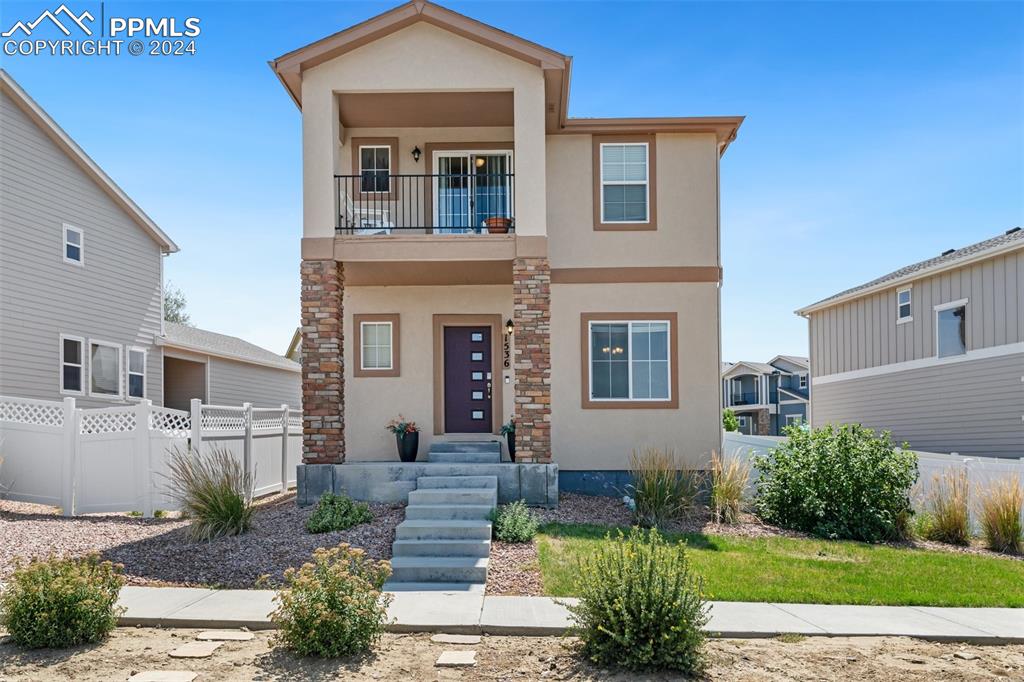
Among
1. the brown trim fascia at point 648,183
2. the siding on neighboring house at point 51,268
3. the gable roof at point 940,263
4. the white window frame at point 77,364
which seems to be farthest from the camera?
the gable roof at point 940,263

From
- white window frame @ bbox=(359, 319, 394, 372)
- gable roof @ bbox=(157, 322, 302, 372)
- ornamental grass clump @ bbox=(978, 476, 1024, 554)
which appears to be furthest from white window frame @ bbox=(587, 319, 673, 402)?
gable roof @ bbox=(157, 322, 302, 372)

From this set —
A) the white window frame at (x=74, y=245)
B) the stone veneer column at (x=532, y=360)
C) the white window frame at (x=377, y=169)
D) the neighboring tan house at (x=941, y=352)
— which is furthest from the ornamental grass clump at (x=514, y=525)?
the neighboring tan house at (x=941, y=352)

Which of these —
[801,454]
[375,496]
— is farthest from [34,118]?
[801,454]

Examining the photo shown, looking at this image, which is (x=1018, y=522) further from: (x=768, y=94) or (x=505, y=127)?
(x=505, y=127)

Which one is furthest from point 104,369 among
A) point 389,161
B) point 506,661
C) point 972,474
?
point 972,474

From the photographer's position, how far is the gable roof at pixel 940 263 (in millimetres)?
16856

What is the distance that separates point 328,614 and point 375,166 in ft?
33.1

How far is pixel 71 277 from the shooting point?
55.9ft

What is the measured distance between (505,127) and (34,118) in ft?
32.9

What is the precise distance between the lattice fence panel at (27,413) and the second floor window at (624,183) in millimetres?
9874

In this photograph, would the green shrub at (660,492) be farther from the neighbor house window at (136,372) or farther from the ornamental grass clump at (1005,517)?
the neighbor house window at (136,372)

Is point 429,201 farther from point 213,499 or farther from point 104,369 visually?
point 104,369

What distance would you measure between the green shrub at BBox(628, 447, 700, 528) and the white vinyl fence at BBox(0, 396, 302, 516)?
5962 mm

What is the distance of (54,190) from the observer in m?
16.8
